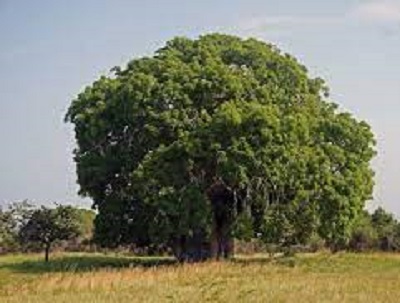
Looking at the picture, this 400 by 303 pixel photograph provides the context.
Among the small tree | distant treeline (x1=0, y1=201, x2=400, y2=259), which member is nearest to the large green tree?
distant treeline (x1=0, y1=201, x2=400, y2=259)

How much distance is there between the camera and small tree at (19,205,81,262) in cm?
5472

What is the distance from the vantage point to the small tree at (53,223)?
5472cm

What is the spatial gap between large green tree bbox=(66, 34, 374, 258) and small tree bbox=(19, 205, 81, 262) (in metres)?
12.9

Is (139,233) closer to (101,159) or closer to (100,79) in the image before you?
(101,159)

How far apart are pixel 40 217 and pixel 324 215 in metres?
22.3

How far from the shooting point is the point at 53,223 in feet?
179

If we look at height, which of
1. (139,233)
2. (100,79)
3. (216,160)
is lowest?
(139,233)

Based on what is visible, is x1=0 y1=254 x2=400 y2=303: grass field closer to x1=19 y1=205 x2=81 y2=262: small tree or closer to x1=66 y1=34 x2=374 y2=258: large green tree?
x1=66 y1=34 x2=374 y2=258: large green tree

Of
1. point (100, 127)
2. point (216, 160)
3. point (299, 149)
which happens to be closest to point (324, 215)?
point (299, 149)

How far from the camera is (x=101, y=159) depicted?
4044cm

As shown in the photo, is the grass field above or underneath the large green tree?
underneath

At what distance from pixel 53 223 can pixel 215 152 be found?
21.2m

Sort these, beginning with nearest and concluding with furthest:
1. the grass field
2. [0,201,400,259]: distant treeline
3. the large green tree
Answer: the grass field, the large green tree, [0,201,400,259]: distant treeline

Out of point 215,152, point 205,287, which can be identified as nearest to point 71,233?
point 215,152
